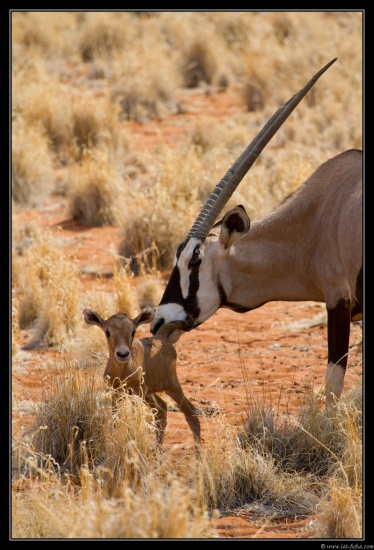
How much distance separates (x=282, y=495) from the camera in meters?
6.42

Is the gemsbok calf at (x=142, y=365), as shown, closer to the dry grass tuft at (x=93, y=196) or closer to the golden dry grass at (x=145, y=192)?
the golden dry grass at (x=145, y=192)

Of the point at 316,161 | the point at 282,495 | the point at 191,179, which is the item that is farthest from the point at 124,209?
the point at 282,495

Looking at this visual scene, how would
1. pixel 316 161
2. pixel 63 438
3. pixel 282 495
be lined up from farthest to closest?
1. pixel 316 161
2. pixel 63 438
3. pixel 282 495

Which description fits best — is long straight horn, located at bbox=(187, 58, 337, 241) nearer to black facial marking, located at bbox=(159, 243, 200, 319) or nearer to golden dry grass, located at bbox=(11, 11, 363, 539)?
black facial marking, located at bbox=(159, 243, 200, 319)

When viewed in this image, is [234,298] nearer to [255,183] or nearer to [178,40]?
[255,183]

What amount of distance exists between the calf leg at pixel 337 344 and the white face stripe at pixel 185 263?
3.62ft

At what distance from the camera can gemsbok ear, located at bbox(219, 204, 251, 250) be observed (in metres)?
7.57

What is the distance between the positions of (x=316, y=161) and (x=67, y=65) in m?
9.40

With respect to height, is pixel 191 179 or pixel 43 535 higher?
pixel 191 179

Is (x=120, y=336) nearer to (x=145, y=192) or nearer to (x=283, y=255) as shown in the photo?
(x=283, y=255)

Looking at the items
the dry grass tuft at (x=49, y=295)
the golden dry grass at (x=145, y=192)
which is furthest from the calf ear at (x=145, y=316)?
the dry grass tuft at (x=49, y=295)

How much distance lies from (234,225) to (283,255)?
0.56 m

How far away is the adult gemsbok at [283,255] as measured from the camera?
7.48 metres

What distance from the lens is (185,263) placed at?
7.68 metres
